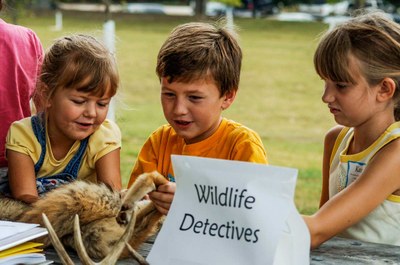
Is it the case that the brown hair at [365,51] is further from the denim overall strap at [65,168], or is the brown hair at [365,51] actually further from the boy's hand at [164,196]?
the denim overall strap at [65,168]

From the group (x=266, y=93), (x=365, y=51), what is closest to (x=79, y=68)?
(x=365, y=51)

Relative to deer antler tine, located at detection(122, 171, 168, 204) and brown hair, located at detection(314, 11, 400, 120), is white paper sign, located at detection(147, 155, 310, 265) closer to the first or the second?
deer antler tine, located at detection(122, 171, 168, 204)

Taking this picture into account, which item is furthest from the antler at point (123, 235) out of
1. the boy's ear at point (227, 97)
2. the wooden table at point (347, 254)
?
the boy's ear at point (227, 97)

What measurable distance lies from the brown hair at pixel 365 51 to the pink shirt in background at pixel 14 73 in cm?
120

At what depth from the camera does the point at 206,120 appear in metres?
2.54

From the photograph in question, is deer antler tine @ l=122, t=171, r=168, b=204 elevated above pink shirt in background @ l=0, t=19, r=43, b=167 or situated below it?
above

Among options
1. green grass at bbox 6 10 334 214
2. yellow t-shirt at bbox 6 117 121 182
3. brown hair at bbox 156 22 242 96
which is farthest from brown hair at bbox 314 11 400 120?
yellow t-shirt at bbox 6 117 121 182

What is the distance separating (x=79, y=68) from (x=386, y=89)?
963mm

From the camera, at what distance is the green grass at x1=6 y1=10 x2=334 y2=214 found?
27.8 feet

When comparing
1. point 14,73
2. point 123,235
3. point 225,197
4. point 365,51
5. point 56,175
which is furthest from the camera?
point 14,73

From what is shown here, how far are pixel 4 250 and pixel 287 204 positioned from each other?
0.67 metres

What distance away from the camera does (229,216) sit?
5.86ft

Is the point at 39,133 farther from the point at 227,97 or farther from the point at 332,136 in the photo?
the point at 332,136

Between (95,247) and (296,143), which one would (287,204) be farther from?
(296,143)
